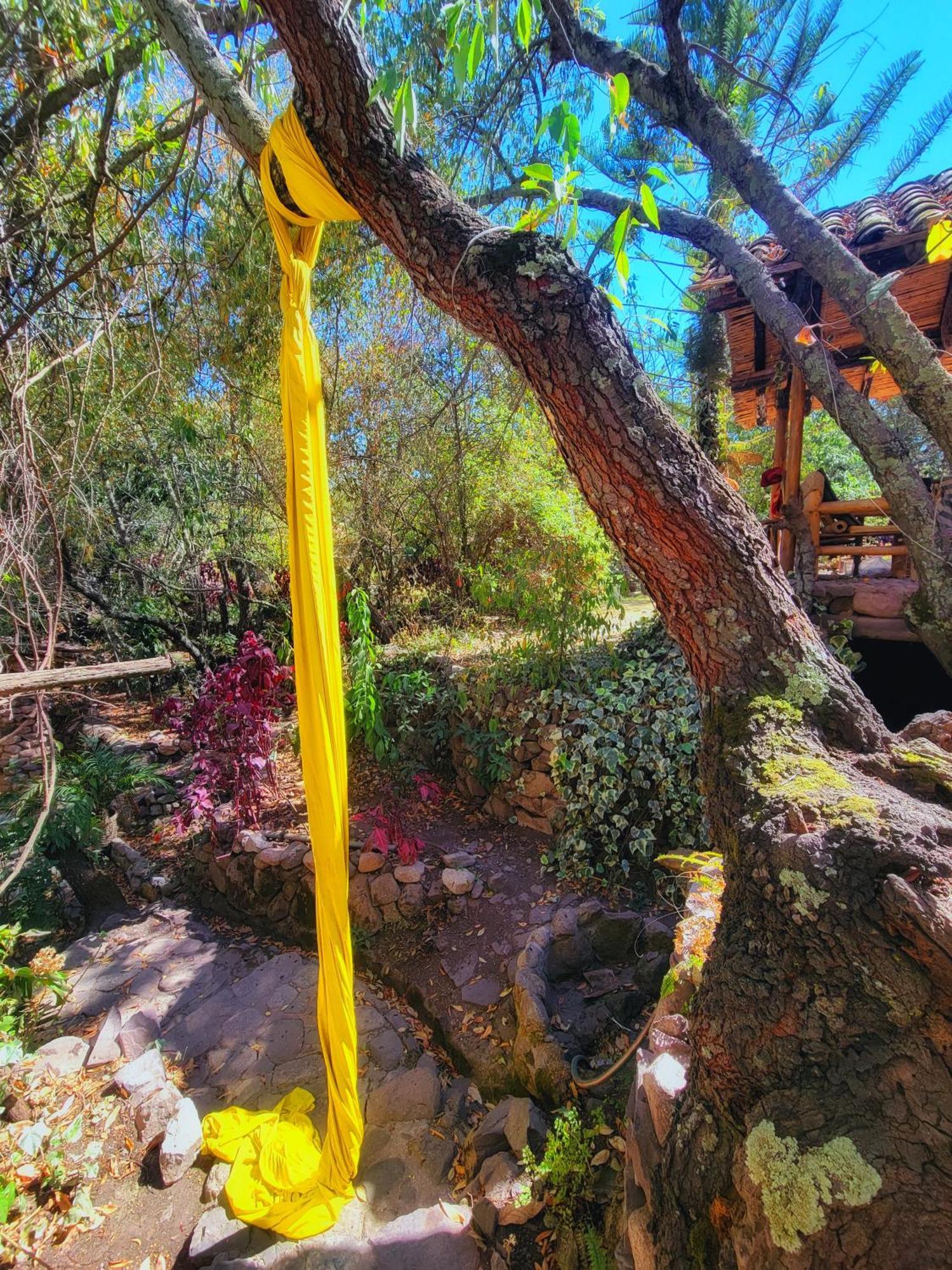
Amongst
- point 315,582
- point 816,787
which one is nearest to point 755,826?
point 816,787

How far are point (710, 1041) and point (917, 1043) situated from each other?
32 centimetres

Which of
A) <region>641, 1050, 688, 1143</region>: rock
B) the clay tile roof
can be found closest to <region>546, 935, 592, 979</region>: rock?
<region>641, 1050, 688, 1143</region>: rock

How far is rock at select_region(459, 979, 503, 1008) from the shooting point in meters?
2.57

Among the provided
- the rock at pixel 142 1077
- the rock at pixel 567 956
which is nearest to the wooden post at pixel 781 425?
the rock at pixel 567 956

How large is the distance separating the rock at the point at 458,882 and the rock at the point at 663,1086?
5.61ft

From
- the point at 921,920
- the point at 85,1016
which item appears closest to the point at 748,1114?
the point at 921,920

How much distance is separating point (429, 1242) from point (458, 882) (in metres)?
1.42

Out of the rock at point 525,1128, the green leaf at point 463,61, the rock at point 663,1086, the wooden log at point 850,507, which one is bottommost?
the rock at point 525,1128

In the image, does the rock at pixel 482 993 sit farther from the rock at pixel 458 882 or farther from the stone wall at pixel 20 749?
the stone wall at pixel 20 749

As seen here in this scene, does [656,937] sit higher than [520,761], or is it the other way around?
[520,761]

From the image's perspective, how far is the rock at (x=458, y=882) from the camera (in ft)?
10.1

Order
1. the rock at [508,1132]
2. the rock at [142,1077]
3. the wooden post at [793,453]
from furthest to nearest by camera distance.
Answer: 1. the wooden post at [793,453]
2. the rock at [142,1077]
3. the rock at [508,1132]

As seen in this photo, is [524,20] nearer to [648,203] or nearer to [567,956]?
[648,203]

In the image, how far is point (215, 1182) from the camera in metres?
2.01
